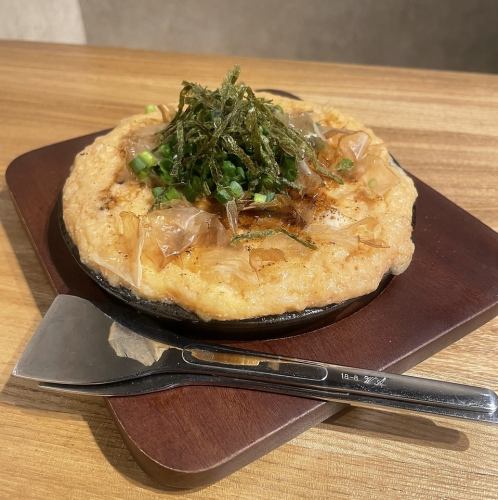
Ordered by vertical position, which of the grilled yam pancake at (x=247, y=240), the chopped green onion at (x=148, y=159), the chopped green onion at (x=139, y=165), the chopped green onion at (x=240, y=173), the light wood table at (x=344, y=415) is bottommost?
the light wood table at (x=344, y=415)

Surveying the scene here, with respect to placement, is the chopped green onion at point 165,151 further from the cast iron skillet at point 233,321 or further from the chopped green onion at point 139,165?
the cast iron skillet at point 233,321

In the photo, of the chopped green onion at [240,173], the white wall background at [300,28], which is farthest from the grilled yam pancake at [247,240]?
the white wall background at [300,28]

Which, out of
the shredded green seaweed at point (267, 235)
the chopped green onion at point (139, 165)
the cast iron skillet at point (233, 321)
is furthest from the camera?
the chopped green onion at point (139, 165)

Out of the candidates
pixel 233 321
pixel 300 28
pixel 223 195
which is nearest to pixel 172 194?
pixel 223 195

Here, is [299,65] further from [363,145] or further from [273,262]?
[273,262]

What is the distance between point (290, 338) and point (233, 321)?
24 cm

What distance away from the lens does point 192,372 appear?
1528 mm

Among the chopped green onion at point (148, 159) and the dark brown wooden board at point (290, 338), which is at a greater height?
the chopped green onion at point (148, 159)

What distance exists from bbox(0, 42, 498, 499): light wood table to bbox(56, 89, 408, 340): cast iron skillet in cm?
32

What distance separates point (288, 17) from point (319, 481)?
18.3 ft

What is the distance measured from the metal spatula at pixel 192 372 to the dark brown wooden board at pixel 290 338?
1.8 inches

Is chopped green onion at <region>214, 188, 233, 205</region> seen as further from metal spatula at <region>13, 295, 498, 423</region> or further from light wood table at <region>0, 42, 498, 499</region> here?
light wood table at <region>0, 42, 498, 499</region>

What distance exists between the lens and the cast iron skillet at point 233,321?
5.12 ft

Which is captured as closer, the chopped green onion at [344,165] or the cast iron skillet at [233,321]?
the cast iron skillet at [233,321]
